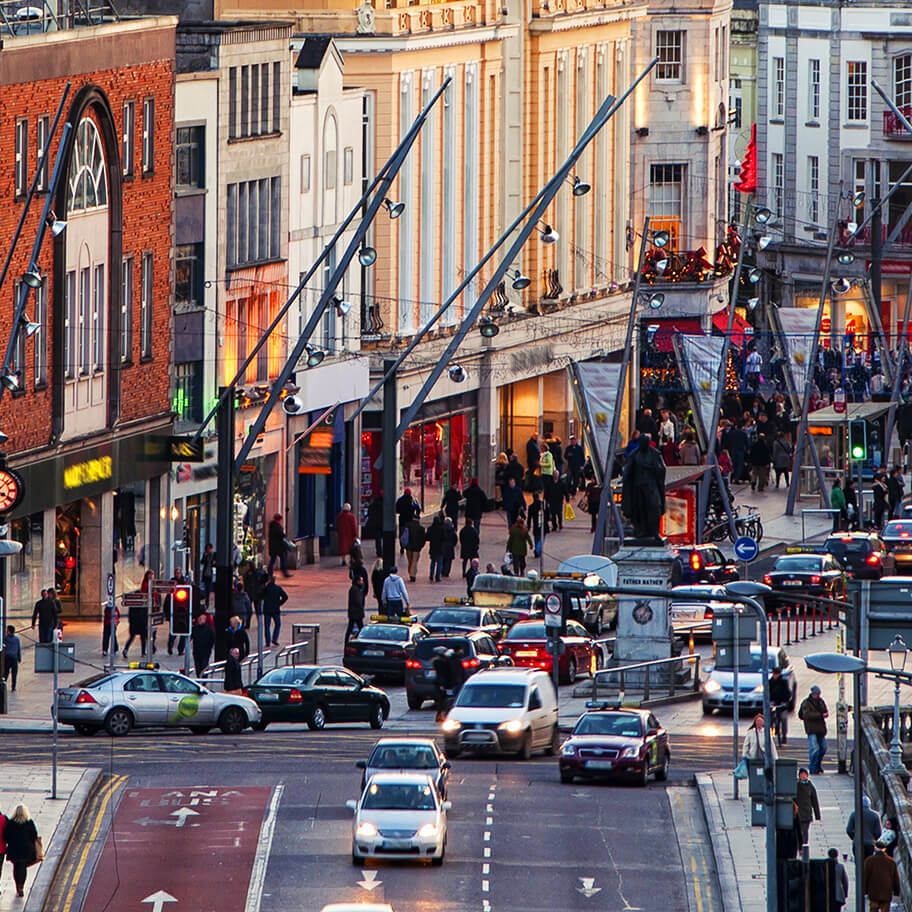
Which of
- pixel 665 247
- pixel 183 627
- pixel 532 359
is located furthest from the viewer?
pixel 665 247

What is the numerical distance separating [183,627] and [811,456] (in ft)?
104

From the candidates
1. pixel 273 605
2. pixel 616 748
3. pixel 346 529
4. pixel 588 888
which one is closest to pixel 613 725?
pixel 616 748

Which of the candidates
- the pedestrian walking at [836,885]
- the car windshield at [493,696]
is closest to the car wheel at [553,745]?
the car windshield at [493,696]

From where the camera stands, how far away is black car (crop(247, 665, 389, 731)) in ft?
193

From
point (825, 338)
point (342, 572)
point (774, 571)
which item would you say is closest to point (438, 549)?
point (342, 572)

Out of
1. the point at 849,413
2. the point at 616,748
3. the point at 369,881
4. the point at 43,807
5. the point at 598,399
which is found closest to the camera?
the point at 369,881

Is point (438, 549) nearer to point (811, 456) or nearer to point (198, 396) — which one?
point (198, 396)

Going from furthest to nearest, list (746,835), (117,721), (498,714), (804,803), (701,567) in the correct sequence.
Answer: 1. (701,567)
2. (117,721)
3. (498,714)
4. (746,835)
5. (804,803)

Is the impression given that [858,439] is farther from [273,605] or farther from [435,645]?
[435,645]

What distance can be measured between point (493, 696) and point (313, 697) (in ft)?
16.7

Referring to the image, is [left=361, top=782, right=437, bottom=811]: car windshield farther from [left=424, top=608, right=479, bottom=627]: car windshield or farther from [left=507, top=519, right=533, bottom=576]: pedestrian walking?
[left=507, top=519, right=533, bottom=576]: pedestrian walking

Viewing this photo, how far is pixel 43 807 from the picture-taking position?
49.5 m

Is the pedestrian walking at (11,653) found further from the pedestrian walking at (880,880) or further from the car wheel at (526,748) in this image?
the pedestrian walking at (880,880)

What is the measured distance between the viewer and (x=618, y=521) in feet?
255
